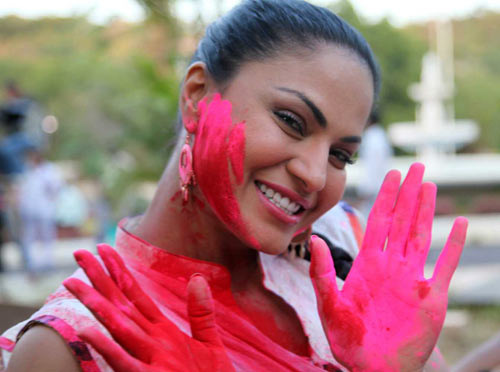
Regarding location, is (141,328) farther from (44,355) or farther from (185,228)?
(185,228)

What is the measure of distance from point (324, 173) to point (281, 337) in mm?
388

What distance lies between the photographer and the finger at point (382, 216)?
3.99 ft

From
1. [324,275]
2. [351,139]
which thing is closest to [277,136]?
[351,139]

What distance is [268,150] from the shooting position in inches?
45.8

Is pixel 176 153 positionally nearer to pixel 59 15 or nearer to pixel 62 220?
pixel 62 220

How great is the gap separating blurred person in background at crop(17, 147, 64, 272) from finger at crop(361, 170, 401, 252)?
5.14m

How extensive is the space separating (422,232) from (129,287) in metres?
0.58

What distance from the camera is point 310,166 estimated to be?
46.1 inches

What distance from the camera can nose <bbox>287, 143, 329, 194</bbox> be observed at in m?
1.16

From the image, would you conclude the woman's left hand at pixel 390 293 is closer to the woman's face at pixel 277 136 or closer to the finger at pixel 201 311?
the woman's face at pixel 277 136

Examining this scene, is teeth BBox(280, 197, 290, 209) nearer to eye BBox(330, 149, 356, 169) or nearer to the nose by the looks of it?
the nose

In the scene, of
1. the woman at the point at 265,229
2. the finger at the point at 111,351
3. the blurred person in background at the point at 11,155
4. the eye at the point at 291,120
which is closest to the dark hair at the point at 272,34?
the woman at the point at 265,229

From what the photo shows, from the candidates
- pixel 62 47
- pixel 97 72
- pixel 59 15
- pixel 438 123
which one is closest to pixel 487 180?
pixel 438 123

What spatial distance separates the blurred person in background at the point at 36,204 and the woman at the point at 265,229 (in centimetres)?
493
